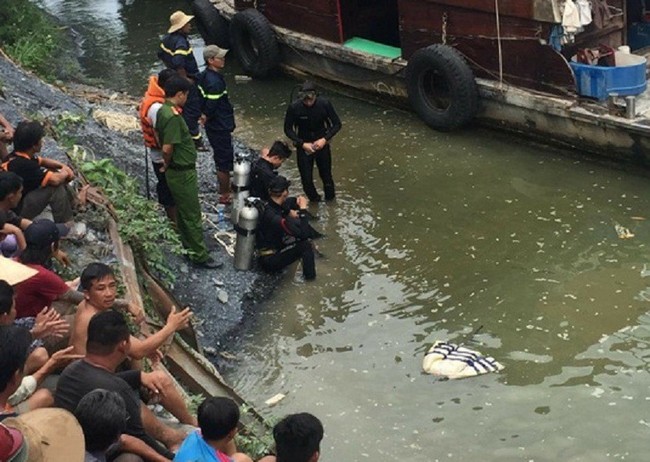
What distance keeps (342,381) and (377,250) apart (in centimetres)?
226

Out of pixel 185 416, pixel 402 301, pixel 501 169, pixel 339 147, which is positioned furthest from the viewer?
pixel 339 147

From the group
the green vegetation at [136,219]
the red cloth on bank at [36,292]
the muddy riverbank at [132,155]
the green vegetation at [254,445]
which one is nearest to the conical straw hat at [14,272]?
the red cloth on bank at [36,292]

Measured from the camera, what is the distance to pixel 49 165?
7816 mm

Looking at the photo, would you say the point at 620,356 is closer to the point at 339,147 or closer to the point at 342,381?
the point at 342,381

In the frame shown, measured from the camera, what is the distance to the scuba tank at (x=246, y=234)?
895 centimetres

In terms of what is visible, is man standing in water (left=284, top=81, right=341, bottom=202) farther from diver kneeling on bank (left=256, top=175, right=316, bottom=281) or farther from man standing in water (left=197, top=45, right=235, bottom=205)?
diver kneeling on bank (left=256, top=175, right=316, bottom=281)

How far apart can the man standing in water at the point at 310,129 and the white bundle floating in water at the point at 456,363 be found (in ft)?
10.4

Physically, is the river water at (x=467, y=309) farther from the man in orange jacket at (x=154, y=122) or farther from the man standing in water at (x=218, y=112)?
the man in orange jacket at (x=154, y=122)

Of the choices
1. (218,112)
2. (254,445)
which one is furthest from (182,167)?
(254,445)

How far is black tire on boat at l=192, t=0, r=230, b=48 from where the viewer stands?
1586 cm

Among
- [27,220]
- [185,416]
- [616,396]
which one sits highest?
[27,220]

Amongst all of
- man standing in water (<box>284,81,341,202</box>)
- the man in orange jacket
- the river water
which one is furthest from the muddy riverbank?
man standing in water (<box>284,81,341,202</box>)

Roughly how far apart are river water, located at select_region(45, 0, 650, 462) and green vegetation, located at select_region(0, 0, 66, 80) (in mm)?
4490

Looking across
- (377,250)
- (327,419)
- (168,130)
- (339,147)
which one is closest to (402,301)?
(377,250)
